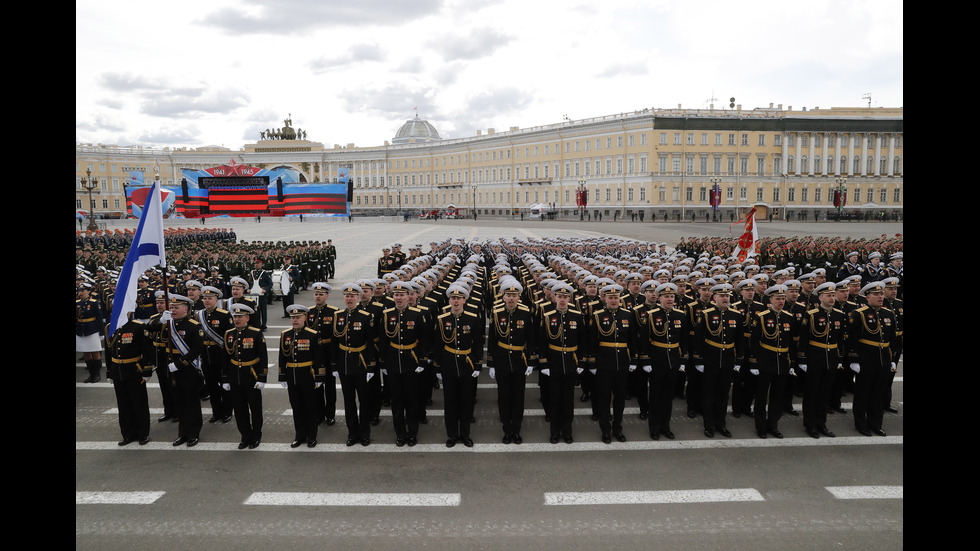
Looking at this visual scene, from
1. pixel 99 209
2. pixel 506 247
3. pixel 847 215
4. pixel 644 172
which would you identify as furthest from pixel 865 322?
pixel 99 209

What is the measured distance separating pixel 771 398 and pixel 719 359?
841 millimetres

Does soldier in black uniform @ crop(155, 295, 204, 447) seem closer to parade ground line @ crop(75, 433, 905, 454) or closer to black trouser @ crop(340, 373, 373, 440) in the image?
parade ground line @ crop(75, 433, 905, 454)

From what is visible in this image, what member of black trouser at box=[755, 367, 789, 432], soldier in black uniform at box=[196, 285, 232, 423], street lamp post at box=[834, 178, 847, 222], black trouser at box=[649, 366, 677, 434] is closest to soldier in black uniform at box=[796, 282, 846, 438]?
black trouser at box=[755, 367, 789, 432]

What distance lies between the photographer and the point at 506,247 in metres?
21.1

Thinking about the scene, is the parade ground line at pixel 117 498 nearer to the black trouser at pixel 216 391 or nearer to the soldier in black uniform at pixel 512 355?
the black trouser at pixel 216 391

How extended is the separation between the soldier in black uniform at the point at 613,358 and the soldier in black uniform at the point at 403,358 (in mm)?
2322

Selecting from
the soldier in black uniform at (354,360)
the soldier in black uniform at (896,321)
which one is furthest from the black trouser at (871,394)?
the soldier in black uniform at (354,360)

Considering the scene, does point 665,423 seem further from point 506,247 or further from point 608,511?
point 506,247

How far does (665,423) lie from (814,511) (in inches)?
83.9

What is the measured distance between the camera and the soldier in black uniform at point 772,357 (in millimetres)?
7238

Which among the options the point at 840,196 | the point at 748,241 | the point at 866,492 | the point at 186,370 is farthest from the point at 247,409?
the point at 840,196

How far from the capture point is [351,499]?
5.73m

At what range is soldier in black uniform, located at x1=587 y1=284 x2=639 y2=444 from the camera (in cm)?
716

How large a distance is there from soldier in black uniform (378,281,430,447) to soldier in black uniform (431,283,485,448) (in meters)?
0.30
